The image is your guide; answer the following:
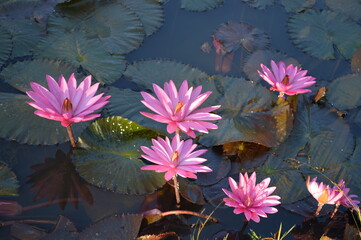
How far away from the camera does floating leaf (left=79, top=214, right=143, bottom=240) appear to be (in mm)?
2078

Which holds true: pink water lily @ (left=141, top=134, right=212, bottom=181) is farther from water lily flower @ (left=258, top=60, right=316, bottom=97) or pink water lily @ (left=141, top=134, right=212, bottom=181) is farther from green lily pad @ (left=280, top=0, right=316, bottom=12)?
green lily pad @ (left=280, top=0, right=316, bottom=12)

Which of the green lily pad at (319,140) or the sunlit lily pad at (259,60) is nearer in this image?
the green lily pad at (319,140)

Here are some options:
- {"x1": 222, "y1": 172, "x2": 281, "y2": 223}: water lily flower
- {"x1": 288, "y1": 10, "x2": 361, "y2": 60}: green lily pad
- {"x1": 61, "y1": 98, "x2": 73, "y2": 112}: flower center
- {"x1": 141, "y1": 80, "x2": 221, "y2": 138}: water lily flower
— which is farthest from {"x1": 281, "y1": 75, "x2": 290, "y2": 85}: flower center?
{"x1": 61, "y1": 98, "x2": 73, "y2": 112}: flower center

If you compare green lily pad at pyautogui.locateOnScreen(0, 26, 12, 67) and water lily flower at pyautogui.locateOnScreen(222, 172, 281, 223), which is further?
green lily pad at pyautogui.locateOnScreen(0, 26, 12, 67)

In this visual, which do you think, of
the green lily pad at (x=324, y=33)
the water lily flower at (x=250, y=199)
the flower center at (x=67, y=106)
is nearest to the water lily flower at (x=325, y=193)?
the water lily flower at (x=250, y=199)

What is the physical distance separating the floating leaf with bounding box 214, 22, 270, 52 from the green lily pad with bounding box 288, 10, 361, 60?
296 mm

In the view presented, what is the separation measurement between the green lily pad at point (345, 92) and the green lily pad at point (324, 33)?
32 cm

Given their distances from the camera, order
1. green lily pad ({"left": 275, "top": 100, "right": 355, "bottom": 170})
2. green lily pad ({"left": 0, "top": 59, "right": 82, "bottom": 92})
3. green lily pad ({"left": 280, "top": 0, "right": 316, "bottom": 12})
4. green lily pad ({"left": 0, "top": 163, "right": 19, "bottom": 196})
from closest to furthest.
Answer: green lily pad ({"left": 0, "top": 163, "right": 19, "bottom": 196}), green lily pad ({"left": 275, "top": 100, "right": 355, "bottom": 170}), green lily pad ({"left": 0, "top": 59, "right": 82, "bottom": 92}), green lily pad ({"left": 280, "top": 0, "right": 316, "bottom": 12})

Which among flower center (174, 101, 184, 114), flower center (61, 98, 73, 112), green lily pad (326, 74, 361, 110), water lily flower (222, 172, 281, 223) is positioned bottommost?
water lily flower (222, 172, 281, 223)

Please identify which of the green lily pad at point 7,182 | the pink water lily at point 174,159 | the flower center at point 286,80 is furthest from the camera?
the flower center at point 286,80

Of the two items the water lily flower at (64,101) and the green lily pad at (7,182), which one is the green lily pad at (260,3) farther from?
the green lily pad at (7,182)

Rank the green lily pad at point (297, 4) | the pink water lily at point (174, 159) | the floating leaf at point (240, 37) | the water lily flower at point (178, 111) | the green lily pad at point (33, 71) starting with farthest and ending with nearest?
the green lily pad at point (297, 4)
the floating leaf at point (240, 37)
the green lily pad at point (33, 71)
the water lily flower at point (178, 111)
the pink water lily at point (174, 159)

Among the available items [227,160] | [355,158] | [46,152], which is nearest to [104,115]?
[46,152]

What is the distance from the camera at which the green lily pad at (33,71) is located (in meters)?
2.79
